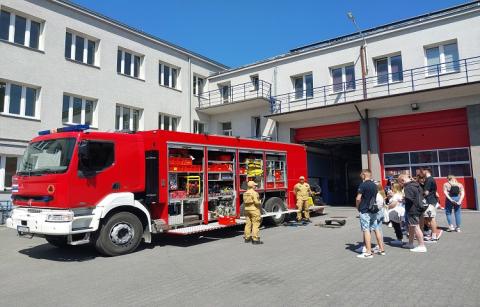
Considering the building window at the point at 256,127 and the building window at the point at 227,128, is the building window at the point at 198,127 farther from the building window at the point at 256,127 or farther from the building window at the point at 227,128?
the building window at the point at 256,127

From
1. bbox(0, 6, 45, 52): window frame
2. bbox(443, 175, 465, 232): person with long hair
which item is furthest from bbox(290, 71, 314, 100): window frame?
bbox(0, 6, 45, 52): window frame

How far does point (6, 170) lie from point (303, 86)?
1555 centimetres

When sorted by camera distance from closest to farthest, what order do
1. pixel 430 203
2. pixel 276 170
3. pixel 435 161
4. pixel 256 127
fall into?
pixel 430 203 < pixel 276 170 < pixel 435 161 < pixel 256 127

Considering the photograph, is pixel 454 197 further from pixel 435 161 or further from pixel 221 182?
pixel 435 161

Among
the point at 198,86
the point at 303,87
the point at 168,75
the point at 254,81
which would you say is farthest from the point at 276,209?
the point at 198,86

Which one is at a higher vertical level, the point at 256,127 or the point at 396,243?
the point at 256,127

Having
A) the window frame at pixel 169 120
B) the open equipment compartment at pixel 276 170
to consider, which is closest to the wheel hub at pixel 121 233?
the open equipment compartment at pixel 276 170

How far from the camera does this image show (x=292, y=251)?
8.66 meters

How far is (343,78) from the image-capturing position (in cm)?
2053

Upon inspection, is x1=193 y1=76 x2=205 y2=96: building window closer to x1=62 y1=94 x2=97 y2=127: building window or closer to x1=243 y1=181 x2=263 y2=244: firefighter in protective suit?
x1=62 y1=94 x2=97 y2=127: building window

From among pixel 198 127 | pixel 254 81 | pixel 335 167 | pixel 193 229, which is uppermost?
pixel 254 81

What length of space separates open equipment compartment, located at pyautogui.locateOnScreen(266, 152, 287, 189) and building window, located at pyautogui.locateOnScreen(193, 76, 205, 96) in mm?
13402

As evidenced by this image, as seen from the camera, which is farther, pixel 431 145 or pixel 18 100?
pixel 431 145

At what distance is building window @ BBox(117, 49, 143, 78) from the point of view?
830 inches
